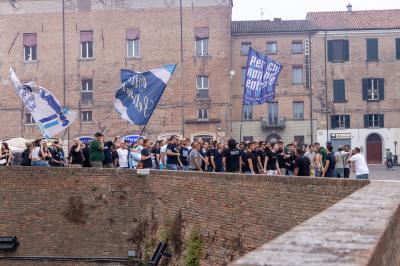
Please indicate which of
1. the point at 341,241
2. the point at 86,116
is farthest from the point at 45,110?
the point at 86,116

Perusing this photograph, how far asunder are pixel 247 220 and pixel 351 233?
10.8 m

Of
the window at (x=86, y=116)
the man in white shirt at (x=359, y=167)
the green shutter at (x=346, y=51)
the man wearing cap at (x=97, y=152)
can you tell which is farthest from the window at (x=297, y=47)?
the man in white shirt at (x=359, y=167)

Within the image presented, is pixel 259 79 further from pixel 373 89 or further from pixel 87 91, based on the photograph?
pixel 373 89

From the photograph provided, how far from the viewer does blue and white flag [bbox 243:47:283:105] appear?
75.0 feet

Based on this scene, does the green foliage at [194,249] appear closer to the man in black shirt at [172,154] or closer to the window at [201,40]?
the man in black shirt at [172,154]

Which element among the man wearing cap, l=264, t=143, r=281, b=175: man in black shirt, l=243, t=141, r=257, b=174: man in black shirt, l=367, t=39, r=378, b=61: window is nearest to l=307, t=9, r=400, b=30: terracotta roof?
l=367, t=39, r=378, b=61: window

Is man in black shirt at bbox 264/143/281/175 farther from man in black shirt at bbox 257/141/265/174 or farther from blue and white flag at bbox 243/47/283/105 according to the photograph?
blue and white flag at bbox 243/47/283/105

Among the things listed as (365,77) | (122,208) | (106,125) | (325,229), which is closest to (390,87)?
(365,77)

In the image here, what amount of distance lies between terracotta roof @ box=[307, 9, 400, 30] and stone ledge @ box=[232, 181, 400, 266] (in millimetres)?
43218

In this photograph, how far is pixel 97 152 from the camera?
2055 cm

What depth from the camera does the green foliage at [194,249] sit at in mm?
17781

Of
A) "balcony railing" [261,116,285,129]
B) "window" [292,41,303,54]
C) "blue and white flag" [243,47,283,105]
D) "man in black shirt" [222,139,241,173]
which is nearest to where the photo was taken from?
"man in black shirt" [222,139,241,173]

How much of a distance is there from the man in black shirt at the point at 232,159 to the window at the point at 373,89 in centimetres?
3252

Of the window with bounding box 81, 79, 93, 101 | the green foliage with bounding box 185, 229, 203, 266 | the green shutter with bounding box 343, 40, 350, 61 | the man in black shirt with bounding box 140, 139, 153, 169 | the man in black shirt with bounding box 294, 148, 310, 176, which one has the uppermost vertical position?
the green shutter with bounding box 343, 40, 350, 61
